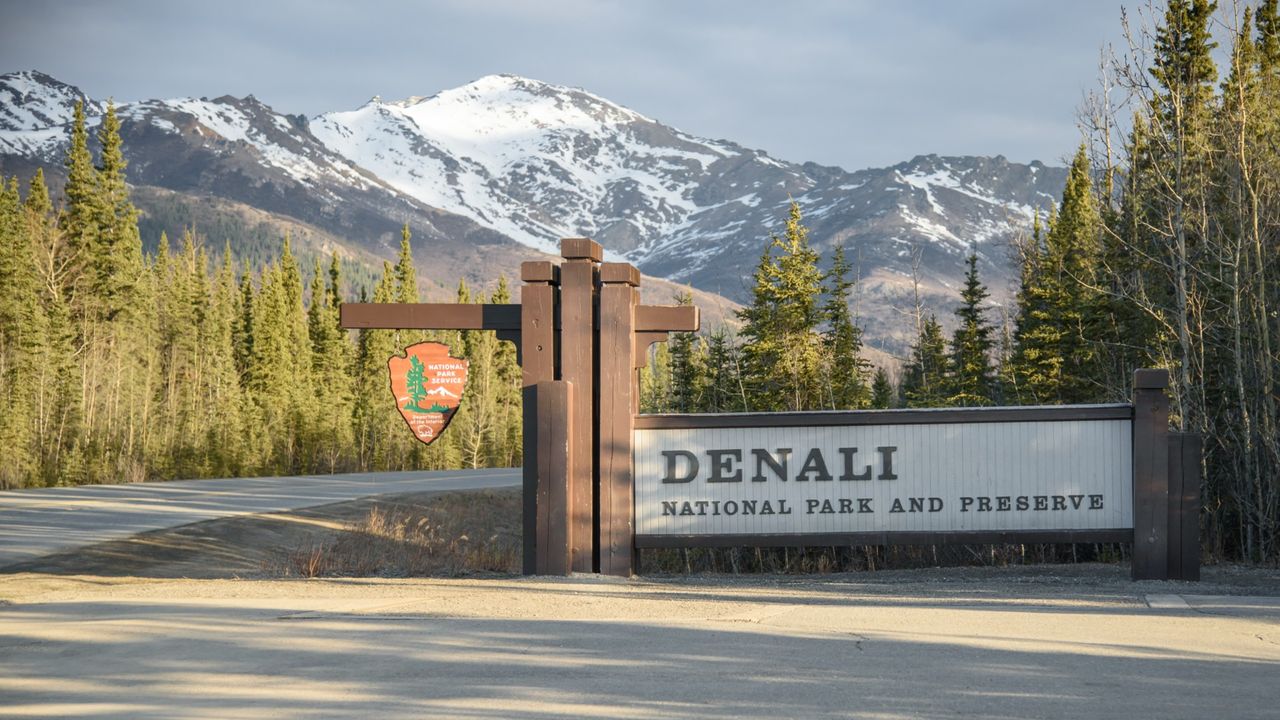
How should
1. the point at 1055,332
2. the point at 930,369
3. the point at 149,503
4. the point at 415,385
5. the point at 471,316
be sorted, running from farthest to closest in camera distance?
the point at 930,369, the point at 1055,332, the point at 149,503, the point at 415,385, the point at 471,316

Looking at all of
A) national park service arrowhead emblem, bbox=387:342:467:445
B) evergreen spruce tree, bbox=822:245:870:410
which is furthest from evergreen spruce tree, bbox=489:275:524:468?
national park service arrowhead emblem, bbox=387:342:467:445

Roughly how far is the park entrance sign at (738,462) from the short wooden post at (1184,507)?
17.0 inches

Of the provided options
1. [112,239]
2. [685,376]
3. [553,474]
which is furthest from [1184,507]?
[112,239]

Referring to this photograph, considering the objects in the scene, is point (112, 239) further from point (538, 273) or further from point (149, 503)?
point (538, 273)

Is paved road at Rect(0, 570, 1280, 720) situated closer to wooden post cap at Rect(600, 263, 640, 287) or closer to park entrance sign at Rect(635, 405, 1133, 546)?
park entrance sign at Rect(635, 405, 1133, 546)

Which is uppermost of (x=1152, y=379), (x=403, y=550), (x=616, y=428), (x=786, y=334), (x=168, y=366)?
(x=786, y=334)

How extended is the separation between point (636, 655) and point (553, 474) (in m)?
5.49

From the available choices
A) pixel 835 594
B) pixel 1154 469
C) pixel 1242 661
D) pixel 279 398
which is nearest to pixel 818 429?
pixel 835 594

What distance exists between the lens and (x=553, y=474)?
13.4 meters

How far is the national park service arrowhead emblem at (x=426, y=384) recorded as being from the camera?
49.0ft

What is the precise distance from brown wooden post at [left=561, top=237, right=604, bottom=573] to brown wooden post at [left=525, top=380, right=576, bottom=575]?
0.49 feet

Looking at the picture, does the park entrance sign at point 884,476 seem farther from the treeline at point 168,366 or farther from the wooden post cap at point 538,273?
the treeline at point 168,366

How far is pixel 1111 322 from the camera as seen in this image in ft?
109

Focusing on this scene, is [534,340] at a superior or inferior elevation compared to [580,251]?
inferior
